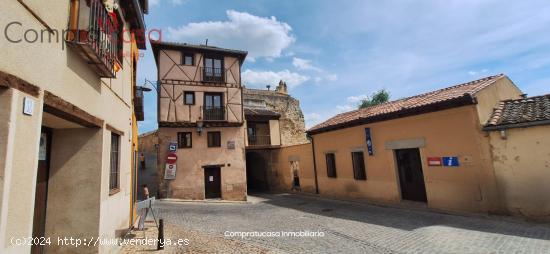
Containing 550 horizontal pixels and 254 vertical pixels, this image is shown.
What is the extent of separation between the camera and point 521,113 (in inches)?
359

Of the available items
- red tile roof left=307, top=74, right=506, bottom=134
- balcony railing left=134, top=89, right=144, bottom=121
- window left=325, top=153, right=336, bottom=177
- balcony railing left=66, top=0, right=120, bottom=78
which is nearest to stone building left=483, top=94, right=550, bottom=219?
red tile roof left=307, top=74, right=506, bottom=134

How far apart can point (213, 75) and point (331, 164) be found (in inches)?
372

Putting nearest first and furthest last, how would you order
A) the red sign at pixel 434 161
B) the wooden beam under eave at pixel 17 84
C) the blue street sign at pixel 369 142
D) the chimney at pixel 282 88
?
1. the wooden beam under eave at pixel 17 84
2. the red sign at pixel 434 161
3. the blue street sign at pixel 369 142
4. the chimney at pixel 282 88

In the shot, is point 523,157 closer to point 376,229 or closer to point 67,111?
point 376,229

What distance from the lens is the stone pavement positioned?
6.54 meters

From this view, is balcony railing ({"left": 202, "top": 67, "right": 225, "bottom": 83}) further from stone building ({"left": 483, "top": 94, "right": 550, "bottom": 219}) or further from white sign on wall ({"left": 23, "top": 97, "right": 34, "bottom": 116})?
white sign on wall ({"left": 23, "top": 97, "right": 34, "bottom": 116})

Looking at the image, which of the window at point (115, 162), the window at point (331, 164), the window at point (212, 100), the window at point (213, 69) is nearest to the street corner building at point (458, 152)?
the window at point (331, 164)

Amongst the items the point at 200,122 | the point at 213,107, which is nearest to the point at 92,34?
the point at 200,122

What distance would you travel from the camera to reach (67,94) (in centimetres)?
389

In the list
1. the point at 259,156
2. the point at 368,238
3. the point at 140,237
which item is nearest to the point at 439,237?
the point at 368,238

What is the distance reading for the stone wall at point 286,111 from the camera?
28.9 m

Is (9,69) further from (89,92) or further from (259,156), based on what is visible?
(259,156)

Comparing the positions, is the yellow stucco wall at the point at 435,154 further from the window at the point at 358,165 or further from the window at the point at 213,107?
the window at the point at 213,107

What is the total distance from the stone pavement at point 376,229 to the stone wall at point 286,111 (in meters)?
17.4
